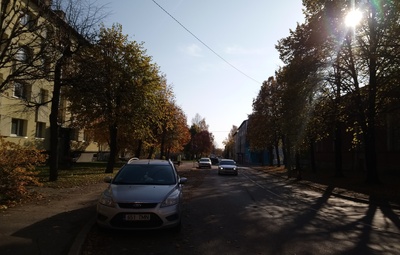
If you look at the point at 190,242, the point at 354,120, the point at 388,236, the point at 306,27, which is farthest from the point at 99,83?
the point at 354,120

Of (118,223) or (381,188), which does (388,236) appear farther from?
(381,188)

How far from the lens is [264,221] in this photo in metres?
9.72

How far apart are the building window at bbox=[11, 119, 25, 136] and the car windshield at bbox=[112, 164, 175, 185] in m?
24.1

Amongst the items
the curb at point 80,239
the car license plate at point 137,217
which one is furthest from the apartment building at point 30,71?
the car license plate at point 137,217

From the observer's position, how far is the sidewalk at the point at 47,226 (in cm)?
637

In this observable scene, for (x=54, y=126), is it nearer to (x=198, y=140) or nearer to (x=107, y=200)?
(x=107, y=200)

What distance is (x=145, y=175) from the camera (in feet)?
30.2

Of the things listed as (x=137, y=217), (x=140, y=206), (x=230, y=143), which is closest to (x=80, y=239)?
(x=137, y=217)

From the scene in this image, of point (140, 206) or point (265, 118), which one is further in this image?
point (265, 118)

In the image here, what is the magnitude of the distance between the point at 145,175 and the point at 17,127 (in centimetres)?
2528

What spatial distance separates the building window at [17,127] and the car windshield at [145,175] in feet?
78.9

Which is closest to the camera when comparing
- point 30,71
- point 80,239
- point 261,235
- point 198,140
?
point 80,239

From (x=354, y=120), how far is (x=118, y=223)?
2049cm

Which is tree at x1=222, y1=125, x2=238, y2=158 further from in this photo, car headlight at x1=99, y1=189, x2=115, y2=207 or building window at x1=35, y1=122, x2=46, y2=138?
car headlight at x1=99, y1=189, x2=115, y2=207
